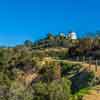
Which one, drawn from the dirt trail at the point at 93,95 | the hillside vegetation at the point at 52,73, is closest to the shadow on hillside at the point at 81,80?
the hillside vegetation at the point at 52,73

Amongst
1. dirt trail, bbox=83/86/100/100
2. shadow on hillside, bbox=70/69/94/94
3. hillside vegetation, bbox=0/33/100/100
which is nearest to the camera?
hillside vegetation, bbox=0/33/100/100

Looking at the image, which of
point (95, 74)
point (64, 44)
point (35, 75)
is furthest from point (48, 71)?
point (64, 44)

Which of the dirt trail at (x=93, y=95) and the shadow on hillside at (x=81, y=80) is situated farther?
the shadow on hillside at (x=81, y=80)

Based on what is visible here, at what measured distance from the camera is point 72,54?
96438 mm

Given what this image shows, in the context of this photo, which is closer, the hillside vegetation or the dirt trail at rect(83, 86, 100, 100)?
the hillside vegetation

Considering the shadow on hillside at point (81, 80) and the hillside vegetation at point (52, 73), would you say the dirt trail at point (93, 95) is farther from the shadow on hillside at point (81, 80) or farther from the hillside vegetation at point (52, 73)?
the shadow on hillside at point (81, 80)

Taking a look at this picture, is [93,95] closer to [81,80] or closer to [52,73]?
[81,80]

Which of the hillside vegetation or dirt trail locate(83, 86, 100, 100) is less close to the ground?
the hillside vegetation

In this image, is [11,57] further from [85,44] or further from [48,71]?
[85,44]

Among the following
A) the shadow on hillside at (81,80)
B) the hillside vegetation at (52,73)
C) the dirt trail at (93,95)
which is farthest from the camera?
the shadow on hillside at (81,80)

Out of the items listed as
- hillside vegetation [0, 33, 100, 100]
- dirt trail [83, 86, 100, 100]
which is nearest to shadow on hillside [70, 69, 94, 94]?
hillside vegetation [0, 33, 100, 100]

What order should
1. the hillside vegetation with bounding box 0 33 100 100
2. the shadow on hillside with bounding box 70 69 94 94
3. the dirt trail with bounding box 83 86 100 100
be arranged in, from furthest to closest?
the shadow on hillside with bounding box 70 69 94 94 < the dirt trail with bounding box 83 86 100 100 < the hillside vegetation with bounding box 0 33 100 100

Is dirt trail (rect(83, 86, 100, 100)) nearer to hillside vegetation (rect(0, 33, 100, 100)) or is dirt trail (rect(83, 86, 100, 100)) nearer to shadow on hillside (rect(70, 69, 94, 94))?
hillside vegetation (rect(0, 33, 100, 100))

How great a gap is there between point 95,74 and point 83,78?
3.91m
